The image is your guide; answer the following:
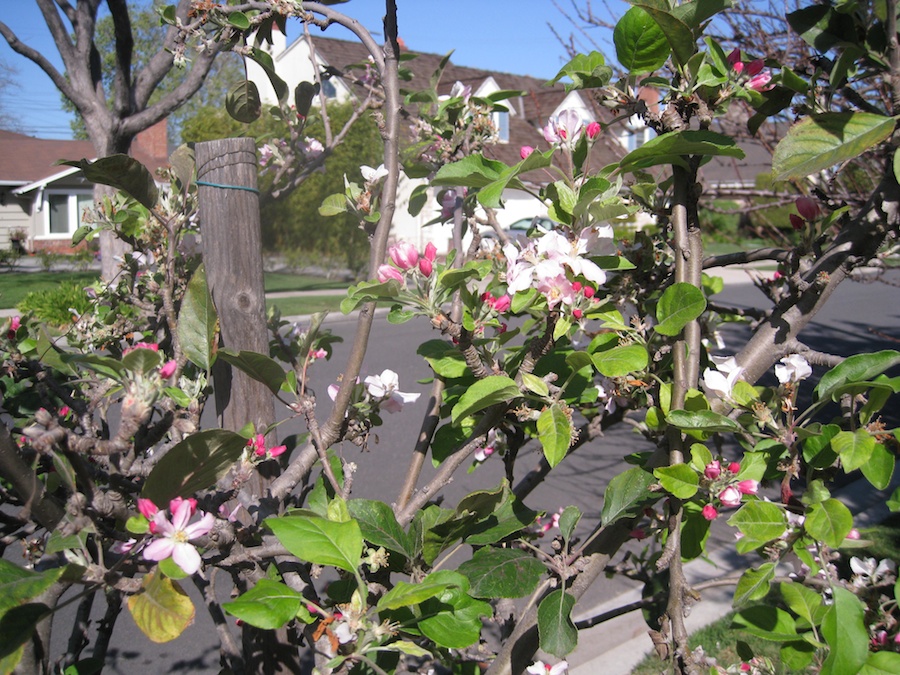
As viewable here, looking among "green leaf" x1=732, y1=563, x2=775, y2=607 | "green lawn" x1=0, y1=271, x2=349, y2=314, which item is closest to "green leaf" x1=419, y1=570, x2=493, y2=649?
"green leaf" x1=732, y1=563, x2=775, y2=607

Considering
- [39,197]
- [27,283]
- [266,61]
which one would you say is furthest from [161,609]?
[39,197]

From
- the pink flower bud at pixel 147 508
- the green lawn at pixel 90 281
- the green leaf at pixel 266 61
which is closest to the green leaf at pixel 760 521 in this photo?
the pink flower bud at pixel 147 508

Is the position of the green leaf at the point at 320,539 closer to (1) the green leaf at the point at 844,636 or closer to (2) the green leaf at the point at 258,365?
(2) the green leaf at the point at 258,365

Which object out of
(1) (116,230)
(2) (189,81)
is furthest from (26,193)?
(1) (116,230)

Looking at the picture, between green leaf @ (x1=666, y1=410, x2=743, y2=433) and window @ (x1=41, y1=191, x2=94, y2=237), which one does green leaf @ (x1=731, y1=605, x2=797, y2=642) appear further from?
window @ (x1=41, y1=191, x2=94, y2=237)

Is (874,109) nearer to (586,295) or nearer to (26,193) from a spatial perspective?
(586,295)

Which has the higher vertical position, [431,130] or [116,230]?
[431,130]

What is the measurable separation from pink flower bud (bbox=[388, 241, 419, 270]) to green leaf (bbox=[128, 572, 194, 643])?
58cm

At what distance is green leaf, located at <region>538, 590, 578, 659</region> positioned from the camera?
108 cm

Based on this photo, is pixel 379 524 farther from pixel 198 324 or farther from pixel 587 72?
pixel 587 72

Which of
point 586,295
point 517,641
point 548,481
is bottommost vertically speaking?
point 548,481

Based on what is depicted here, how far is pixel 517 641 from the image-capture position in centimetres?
129

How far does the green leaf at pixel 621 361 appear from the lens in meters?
1.12

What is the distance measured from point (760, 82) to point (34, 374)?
144 cm
